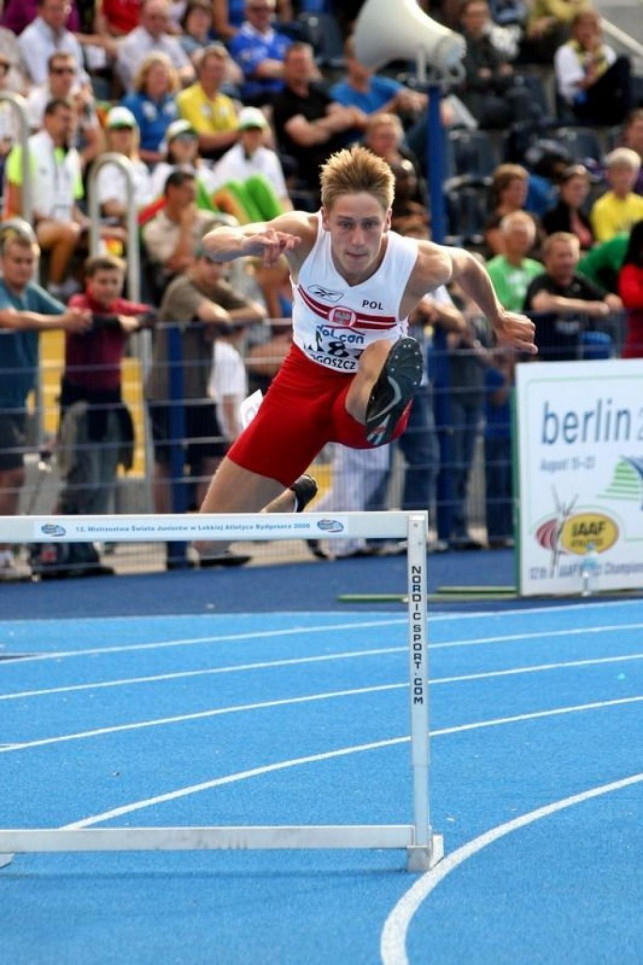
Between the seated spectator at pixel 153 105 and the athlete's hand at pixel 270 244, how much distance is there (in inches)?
366

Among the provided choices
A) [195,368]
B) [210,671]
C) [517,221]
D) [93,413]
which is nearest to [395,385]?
[210,671]

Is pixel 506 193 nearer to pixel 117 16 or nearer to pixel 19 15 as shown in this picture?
pixel 117 16

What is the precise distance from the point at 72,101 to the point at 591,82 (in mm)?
7643

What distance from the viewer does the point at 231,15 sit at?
18578mm

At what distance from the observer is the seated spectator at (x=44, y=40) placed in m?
15.4

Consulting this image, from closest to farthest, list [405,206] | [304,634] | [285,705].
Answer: [285,705], [304,634], [405,206]

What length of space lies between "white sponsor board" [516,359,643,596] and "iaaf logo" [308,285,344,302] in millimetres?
4907

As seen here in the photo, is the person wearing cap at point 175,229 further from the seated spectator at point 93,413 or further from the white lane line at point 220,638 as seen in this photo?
the white lane line at point 220,638

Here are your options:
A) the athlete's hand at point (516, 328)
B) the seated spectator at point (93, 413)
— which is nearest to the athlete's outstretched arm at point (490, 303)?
the athlete's hand at point (516, 328)

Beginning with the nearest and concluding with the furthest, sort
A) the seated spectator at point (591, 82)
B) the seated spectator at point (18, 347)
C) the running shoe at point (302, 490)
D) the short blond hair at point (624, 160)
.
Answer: the running shoe at point (302, 490) → the seated spectator at point (18, 347) → the short blond hair at point (624, 160) → the seated spectator at point (591, 82)

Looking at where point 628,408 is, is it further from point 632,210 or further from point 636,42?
point 636,42

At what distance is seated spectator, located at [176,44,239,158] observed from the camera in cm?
1609

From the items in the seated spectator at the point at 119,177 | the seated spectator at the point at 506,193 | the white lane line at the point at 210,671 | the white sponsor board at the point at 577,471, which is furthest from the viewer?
the seated spectator at the point at 506,193

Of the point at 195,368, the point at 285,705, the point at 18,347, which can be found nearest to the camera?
the point at 285,705
